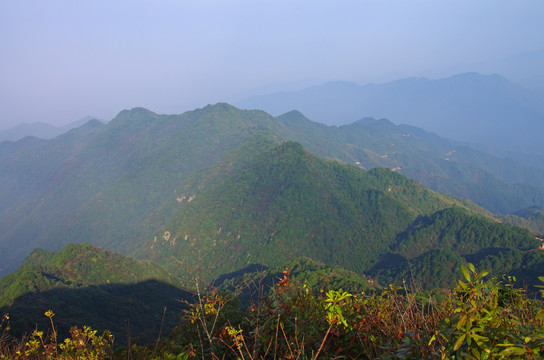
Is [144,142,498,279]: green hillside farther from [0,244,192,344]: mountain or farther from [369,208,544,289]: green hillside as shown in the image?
[0,244,192,344]: mountain

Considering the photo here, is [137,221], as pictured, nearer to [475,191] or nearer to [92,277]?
[92,277]

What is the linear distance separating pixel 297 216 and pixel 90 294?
55561 mm

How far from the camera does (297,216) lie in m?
89.4

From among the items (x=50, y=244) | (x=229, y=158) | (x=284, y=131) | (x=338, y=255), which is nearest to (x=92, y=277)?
(x=338, y=255)

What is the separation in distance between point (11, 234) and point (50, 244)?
30774 millimetres

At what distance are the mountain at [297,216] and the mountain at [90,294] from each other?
19.0 meters

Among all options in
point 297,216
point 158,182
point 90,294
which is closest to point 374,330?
point 90,294

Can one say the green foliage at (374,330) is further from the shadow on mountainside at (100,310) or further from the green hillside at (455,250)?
the green hillside at (455,250)

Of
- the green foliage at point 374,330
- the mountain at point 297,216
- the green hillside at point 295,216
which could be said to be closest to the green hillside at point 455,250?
the mountain at point 297,216

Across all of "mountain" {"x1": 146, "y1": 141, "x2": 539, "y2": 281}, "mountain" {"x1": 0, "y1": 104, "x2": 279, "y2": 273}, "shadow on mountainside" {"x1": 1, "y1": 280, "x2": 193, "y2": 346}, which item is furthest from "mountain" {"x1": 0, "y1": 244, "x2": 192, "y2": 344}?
"mountain" {"x1": 0, "y1": 104, "x2": 279, "y2": 273}

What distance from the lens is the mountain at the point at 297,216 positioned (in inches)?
3219

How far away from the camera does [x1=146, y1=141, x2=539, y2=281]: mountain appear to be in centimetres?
8175

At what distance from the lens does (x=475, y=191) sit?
577 feet

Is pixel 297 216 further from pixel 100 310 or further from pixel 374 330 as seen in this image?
pixel 374 330
